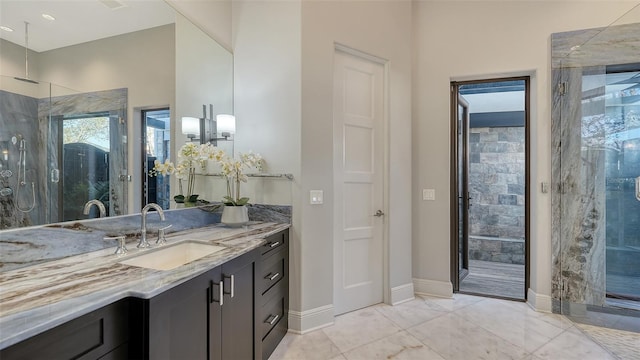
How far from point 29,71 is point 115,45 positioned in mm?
504

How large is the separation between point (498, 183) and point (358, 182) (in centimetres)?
366

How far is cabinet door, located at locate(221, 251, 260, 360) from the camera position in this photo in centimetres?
150

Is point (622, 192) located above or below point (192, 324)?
above

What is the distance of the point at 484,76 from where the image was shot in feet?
10.1

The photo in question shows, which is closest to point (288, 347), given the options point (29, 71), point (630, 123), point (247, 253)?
point (247, 253)

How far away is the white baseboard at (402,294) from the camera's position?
2.90 metres

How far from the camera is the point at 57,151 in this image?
136 centimetres

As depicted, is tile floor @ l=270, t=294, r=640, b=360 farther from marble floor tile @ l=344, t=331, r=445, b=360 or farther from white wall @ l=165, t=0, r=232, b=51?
white wall @ l=165, t=0, r=232, b=51

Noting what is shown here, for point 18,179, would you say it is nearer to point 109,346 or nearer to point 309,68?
point 109,346

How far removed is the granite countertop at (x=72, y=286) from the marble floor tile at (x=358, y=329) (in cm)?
123

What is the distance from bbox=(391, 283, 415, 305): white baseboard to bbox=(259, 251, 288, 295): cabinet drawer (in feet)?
4.12

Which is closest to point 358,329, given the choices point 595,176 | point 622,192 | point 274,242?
point 274,242

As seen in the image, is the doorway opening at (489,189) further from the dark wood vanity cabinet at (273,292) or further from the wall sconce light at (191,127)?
the wall sconce light at (191,127)

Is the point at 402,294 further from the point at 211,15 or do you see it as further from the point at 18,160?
the point at 211,15
